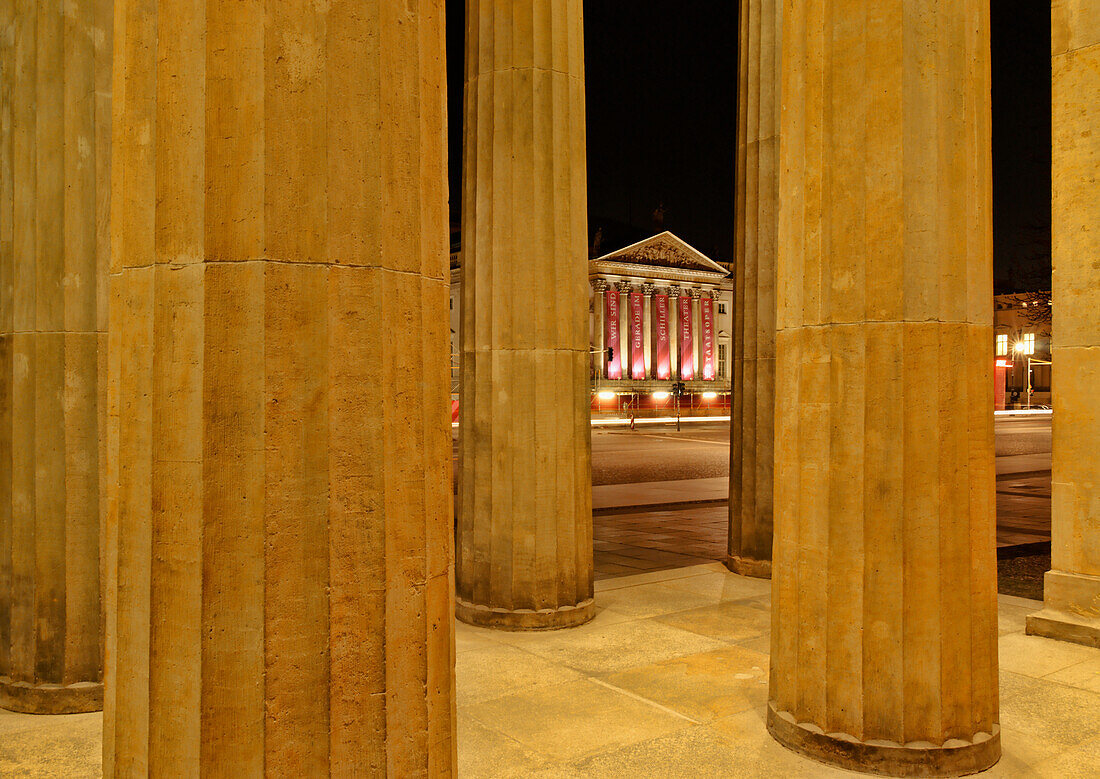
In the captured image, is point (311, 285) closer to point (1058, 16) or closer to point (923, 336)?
point (923, 336)

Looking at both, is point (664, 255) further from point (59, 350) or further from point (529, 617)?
point (59, 350)

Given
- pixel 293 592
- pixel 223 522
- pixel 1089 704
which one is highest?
pixel 223 522

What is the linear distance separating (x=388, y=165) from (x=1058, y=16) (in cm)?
732

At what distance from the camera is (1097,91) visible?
7.38 m

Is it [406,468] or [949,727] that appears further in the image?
[949,727]

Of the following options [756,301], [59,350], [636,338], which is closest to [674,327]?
[636,338]

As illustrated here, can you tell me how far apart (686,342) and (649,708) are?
256ft

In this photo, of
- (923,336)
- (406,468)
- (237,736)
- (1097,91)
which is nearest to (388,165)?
(406,468)

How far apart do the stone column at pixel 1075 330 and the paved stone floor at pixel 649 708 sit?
0.52 metres

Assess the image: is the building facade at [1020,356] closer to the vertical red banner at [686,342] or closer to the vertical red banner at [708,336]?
the vertical red banner at [708,336]

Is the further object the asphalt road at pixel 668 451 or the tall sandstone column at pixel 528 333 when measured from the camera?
the asphalt road at pixel 668 451

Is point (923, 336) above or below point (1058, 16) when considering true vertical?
below

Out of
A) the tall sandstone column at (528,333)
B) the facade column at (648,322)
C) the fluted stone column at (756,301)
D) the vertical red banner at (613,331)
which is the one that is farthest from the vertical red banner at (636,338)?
the tall sandstone column at (528,333)

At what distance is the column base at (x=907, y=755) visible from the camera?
4.58 m
